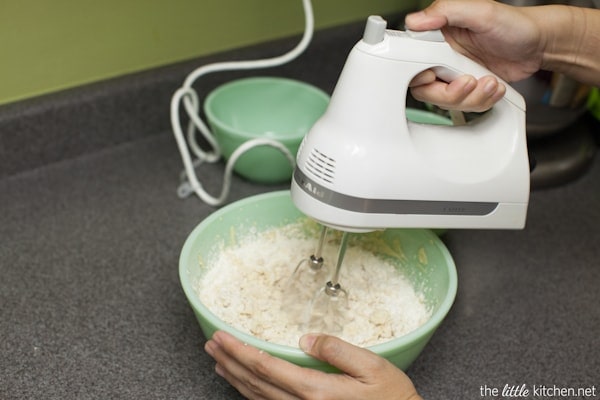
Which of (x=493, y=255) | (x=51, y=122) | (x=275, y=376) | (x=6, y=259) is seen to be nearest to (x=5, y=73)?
(x=51, y=122)

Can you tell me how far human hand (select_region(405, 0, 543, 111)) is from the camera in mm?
648

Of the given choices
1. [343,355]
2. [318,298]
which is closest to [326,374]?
[343,355]

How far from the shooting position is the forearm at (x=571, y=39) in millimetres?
775

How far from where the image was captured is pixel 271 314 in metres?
0.77

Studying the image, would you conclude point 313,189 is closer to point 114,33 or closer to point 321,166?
point 321,166

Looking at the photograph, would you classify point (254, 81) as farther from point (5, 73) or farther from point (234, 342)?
point (234, 342)

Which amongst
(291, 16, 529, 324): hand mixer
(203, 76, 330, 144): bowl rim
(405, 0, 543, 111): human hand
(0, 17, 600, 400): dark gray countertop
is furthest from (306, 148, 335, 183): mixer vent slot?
(203, 76, 330, 144): bowl rim

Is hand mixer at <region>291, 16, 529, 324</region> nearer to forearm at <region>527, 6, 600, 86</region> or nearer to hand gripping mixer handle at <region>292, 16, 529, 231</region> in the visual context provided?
hand gripping mixer handle at <region>292, 16, 529, 231</region>

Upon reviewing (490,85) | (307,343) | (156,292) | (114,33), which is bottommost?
(156,292)

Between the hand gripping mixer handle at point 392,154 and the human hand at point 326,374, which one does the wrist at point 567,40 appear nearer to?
the hand gripping mixer handle at point 392,154

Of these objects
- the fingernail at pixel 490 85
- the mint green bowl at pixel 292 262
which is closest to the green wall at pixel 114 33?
the mint green bowl at pixel 292 262

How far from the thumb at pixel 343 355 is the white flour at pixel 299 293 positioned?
13 centimetres

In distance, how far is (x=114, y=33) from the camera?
996mm

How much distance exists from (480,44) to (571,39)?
0.44 ft
